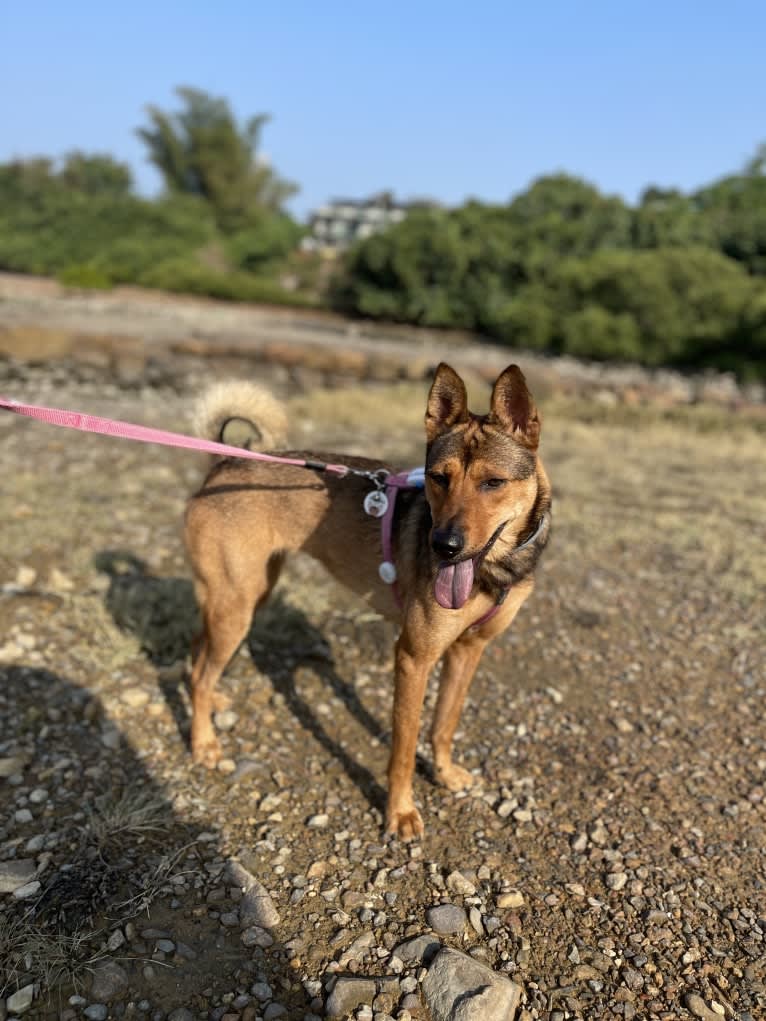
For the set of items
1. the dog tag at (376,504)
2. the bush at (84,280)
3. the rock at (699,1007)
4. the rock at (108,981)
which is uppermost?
the dog tag at (376,504)

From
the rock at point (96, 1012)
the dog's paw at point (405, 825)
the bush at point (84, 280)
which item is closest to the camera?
the rock at point (96, 1012)

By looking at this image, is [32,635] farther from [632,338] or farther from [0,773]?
[632,338]

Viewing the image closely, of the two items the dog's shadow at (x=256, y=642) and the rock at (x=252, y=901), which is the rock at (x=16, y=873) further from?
the dog's shadow at (x=256, y=642)

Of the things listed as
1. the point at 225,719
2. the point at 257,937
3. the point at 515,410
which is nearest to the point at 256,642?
the point at 225,719

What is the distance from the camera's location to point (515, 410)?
3225 mm

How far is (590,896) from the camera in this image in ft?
10.0

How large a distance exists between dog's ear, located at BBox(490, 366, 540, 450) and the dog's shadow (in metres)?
1.98

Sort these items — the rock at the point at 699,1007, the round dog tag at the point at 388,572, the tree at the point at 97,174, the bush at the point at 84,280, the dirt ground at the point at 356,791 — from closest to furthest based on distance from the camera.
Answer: the rock at the point at 699,1007 → the dirt ground at the point at 356,791 → the round dog tag at the point at 388,572 → the bush at the point at 84,280 → the tree at the point at 97,174

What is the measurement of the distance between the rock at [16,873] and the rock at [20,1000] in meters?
0.50

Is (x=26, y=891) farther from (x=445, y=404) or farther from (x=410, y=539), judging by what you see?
(x=445, y=404)

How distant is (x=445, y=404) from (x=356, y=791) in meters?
2.01

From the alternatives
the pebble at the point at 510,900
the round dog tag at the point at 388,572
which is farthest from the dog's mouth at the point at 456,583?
the pebble at the point at 510,900

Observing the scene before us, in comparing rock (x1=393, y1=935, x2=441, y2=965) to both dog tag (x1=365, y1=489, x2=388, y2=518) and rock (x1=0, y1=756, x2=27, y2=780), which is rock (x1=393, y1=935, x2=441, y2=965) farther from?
rock (x1=0, y1=756, x2=27, y2=780)

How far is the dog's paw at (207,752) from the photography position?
3.79 metres
